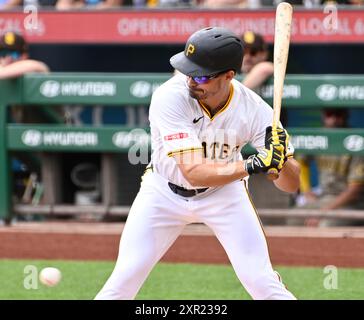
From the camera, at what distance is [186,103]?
16.0 feet

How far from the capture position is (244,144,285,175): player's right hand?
14.8ft

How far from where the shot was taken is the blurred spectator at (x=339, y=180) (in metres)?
7.71

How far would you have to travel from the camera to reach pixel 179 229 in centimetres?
507

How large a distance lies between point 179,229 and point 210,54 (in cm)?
89

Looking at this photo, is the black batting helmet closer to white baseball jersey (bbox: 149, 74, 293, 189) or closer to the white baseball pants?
white baseball jersey (bbox: 149, 74, 293, 189)

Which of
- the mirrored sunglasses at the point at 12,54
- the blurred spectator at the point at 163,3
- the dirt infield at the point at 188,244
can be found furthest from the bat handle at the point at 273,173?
the blurred spectator at the point at 163,3

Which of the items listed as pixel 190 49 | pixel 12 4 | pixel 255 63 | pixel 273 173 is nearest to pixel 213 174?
pixel 273 173

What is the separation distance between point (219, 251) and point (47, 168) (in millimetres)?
1590

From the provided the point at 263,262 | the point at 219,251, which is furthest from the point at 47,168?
the point at 263,262

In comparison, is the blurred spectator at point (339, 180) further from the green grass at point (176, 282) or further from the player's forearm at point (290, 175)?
the player's forearm at point (290, 175)

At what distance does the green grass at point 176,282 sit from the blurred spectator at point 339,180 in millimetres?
664

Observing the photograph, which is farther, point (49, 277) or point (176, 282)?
point (176, 282)

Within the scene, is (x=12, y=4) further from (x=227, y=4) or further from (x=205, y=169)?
(x=205, y=169)
